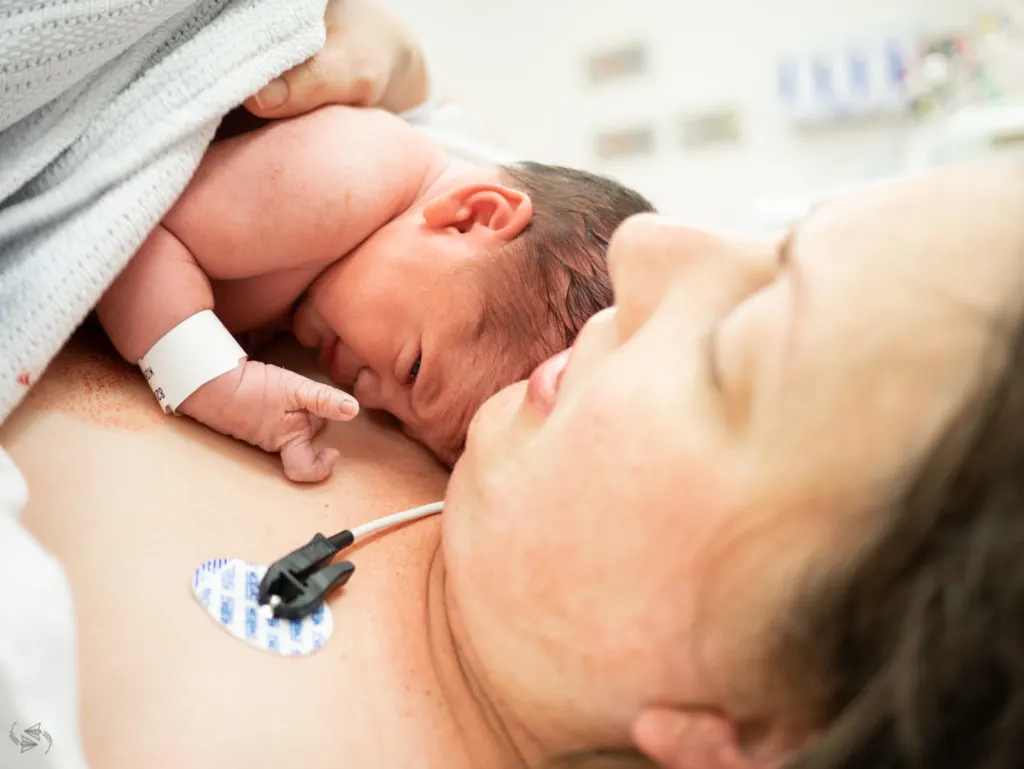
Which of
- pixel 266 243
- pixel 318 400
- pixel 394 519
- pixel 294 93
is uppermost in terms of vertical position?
pixel 294 93

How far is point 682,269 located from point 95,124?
60 cm

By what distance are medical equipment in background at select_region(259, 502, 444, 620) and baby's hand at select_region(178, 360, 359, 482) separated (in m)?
0.12

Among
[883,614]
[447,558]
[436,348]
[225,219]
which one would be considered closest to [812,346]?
[883,614]

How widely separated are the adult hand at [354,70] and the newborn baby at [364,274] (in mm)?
26

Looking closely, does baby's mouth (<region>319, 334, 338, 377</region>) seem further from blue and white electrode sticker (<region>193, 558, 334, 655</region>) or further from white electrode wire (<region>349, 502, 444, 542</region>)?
blue and white electrode sticker (<region>193, 558, 334, 655</region>)

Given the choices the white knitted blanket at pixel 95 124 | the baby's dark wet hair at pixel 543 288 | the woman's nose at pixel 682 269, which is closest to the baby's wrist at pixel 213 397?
the white knitted blanket at pixel 95 124

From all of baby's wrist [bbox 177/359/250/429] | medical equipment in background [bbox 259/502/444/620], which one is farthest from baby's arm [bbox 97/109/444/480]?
medical equipment in background [bbox 259/502/444/620]

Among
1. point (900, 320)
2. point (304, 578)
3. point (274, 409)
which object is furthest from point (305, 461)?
point (900, 320)

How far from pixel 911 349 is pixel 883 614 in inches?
6.0

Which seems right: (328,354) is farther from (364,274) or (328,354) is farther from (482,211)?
(482,211)

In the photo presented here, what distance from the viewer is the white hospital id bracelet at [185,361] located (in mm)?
791

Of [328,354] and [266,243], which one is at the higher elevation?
[266,243]

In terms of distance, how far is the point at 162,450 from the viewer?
2.49 feet

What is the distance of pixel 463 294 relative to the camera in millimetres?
927
